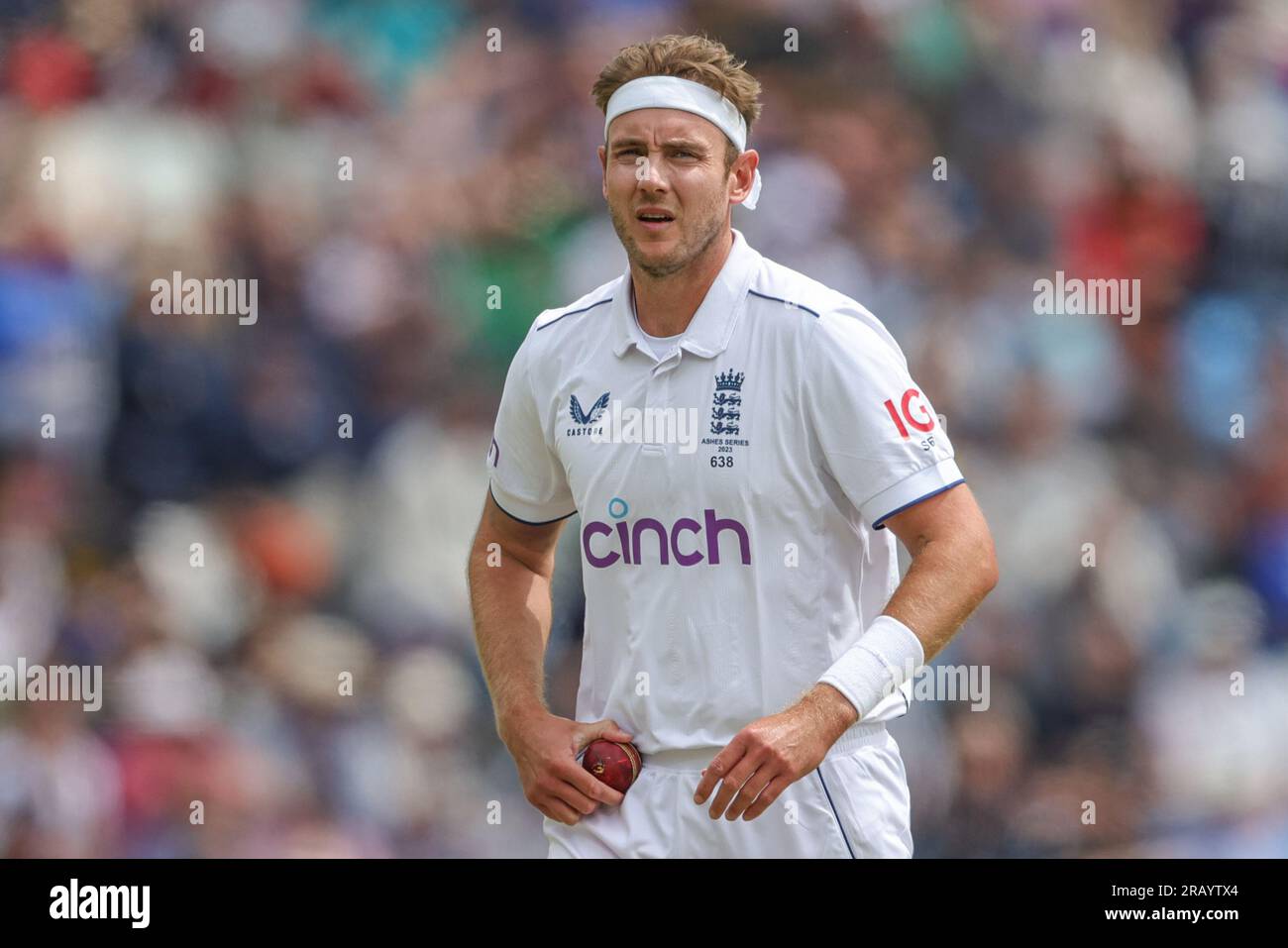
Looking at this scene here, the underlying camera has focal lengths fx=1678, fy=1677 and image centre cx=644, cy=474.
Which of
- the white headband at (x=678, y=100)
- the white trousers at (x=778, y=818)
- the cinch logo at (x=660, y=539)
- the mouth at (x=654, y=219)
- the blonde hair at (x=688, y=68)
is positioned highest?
the blonde hair at (x=688, y=68)

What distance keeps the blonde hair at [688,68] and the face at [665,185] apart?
0.10m

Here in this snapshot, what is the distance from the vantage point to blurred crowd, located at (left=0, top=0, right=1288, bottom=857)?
529cm

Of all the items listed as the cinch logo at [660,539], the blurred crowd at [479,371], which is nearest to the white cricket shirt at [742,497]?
the cinch logo at [660,539]

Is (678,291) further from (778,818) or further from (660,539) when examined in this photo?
(778,818)

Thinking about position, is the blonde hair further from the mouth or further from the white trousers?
the white trousers

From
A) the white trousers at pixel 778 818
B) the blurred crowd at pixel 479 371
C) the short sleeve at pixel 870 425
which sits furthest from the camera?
the blurred crowd at pixel 479 371

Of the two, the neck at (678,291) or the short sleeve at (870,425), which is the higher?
the neck at (678,291)

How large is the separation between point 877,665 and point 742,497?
0.44 meters

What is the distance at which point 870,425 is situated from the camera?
3240 millimetres

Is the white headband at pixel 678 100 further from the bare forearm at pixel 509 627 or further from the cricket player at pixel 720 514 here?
the bare forearm at pixel 509 627

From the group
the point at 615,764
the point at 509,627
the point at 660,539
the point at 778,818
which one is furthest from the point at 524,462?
the point at 778,818

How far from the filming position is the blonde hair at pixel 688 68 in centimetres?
349

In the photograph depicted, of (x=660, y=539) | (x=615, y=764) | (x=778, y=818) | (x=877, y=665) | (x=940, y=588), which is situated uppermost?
(x=660, y=539)

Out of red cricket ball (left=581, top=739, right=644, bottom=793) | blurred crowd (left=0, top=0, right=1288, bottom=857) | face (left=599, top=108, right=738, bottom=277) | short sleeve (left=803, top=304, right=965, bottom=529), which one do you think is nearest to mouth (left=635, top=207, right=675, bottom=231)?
face (left=599, top=108, right=738, bottom=277)
